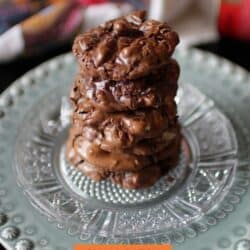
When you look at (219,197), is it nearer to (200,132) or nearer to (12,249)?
(200,132)

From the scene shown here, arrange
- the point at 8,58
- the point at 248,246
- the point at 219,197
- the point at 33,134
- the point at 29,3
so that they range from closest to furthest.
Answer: the point at 248,246
the point at 219,197
the point at 33,134
the point at 8,58
the point at 29,3

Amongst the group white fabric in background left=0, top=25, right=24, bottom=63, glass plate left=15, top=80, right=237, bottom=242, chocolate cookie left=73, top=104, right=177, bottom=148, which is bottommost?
glass plate left=15, top=80, right=237, bottom=242

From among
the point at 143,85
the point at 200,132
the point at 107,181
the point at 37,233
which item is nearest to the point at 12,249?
the point at 37,233

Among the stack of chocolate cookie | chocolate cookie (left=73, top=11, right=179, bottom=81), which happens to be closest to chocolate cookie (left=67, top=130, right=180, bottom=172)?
the stack of chocolate cookie

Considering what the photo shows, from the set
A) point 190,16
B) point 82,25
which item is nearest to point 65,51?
point 82,25

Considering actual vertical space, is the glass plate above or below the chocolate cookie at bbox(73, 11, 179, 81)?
below

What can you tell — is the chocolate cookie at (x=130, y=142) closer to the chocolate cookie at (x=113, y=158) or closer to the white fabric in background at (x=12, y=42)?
the chocolate cookie at (x=113, y=158)

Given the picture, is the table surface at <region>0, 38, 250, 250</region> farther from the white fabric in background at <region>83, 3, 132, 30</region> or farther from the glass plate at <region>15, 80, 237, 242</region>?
the glass plate at <region>15, 80, 237, 242</region>

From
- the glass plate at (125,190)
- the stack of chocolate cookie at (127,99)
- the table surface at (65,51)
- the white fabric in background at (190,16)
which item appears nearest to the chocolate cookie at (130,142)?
the stack of chocolate cookie at (127,99)
